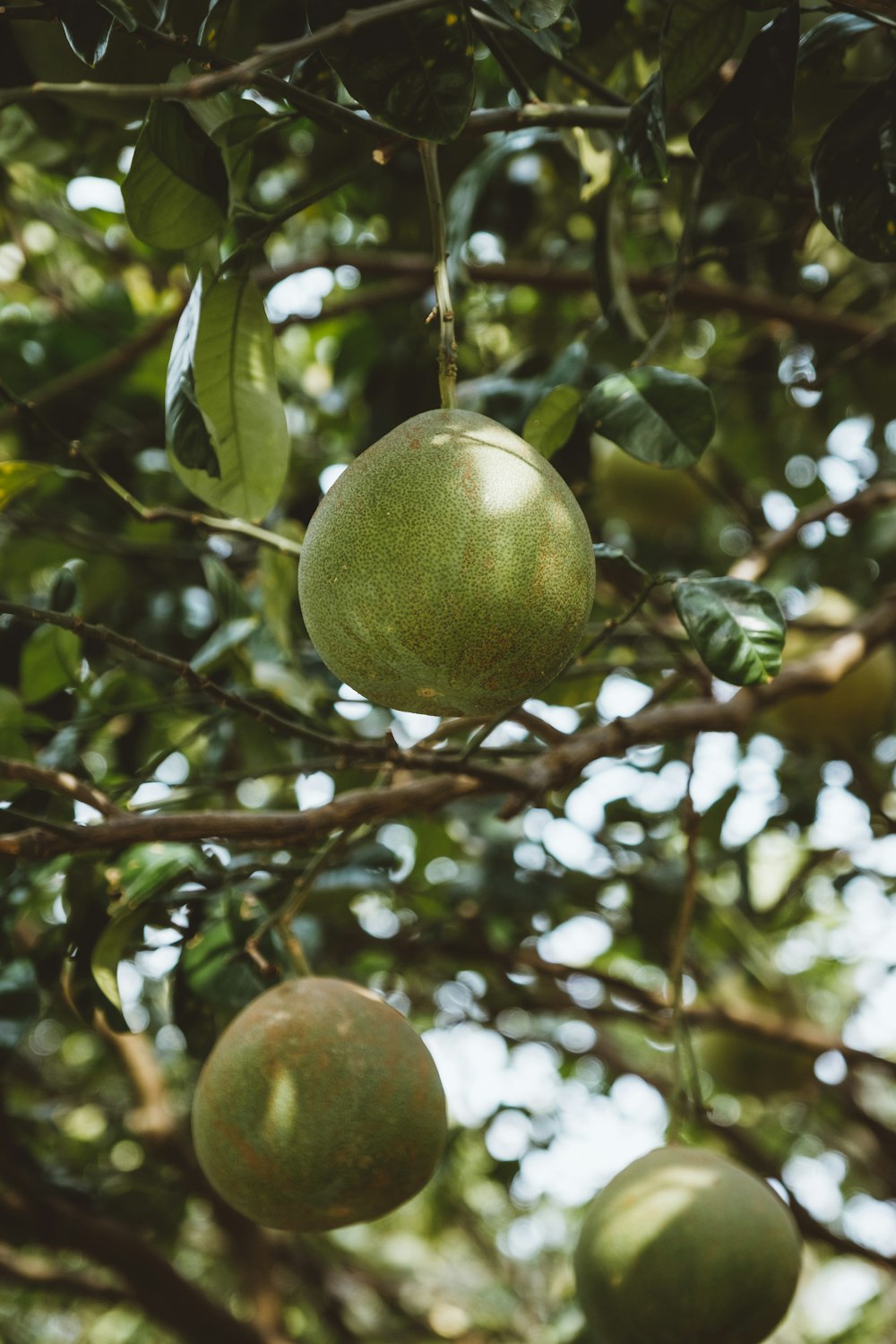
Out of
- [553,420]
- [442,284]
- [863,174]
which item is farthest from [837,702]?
[442,284]

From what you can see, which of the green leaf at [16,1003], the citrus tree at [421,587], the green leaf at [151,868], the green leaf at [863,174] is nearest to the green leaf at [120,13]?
the citrus tree at [421,587]

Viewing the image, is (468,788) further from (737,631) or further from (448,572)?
(448,572)

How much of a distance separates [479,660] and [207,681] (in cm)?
41

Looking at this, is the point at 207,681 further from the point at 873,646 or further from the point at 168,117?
the point at 873,646

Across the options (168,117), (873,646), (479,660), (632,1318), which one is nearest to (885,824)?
(873,646)

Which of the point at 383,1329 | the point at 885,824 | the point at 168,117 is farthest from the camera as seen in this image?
the point at 383,1329

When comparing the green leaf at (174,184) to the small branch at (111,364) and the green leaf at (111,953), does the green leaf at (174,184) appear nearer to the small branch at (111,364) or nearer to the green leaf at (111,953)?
the green leaf at (111,953)

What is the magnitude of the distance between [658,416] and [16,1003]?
106cm

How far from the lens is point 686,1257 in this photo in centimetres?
129

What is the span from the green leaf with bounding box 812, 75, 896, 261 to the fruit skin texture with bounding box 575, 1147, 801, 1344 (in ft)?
3.45

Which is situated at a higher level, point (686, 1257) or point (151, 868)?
point (151, 868)

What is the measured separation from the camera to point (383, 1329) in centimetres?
366

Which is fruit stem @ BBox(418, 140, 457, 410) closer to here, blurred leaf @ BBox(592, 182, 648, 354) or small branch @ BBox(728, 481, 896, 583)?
blurred leaf @ BBox(592, 182, 648, 354)

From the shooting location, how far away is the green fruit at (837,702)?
234 centimetres
